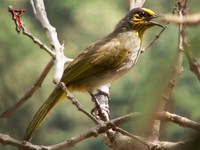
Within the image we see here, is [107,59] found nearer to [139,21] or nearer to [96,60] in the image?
[96,60]

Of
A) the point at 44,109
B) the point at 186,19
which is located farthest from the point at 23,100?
the point at 186,19

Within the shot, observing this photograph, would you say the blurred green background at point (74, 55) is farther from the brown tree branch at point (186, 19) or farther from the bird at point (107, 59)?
the bird at point (107, 59)

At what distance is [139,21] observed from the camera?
4.40 metres

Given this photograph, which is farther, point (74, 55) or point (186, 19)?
point (74, 55)

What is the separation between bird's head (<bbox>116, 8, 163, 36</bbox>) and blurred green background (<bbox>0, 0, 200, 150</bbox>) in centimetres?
22

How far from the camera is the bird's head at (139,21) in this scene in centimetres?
427

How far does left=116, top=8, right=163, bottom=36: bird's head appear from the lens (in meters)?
4.27

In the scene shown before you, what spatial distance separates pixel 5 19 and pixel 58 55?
29.8 ft

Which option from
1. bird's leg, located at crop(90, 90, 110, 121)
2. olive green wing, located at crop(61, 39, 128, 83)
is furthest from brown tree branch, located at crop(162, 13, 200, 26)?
olive green wing, located at crop(61, 39, 128, 83)

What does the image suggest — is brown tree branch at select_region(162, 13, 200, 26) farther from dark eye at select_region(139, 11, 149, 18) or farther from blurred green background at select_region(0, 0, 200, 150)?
dark eye at select_region(139, 11, 149, 18)

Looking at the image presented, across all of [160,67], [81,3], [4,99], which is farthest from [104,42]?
[81,3]

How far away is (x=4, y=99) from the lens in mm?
3979

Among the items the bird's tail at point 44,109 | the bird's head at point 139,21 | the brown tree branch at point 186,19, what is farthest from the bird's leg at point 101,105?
the brown tree branch at point 186,19

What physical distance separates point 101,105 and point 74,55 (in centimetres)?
1151
